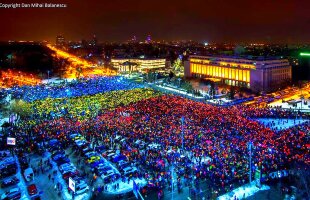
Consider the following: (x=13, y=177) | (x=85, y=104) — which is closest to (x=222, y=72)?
(x=85, y=104)

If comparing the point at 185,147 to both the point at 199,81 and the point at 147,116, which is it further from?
the point at 199,81

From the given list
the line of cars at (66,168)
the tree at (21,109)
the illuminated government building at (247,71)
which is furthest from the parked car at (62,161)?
the illuminated government building at (247,71)

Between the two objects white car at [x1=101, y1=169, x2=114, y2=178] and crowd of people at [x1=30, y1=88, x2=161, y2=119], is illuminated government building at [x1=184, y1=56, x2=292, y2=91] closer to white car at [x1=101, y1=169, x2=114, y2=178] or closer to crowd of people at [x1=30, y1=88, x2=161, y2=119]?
crowd of people at [x1=30, y1=88, x2=161, y2=119]

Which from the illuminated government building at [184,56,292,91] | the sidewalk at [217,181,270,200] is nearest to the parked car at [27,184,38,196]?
the sidewalk at [217,181,270,200]

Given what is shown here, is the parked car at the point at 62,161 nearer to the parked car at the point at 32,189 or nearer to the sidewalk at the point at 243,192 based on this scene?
the parked car at the point at 32,189

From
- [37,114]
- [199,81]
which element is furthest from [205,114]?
[199,81]
